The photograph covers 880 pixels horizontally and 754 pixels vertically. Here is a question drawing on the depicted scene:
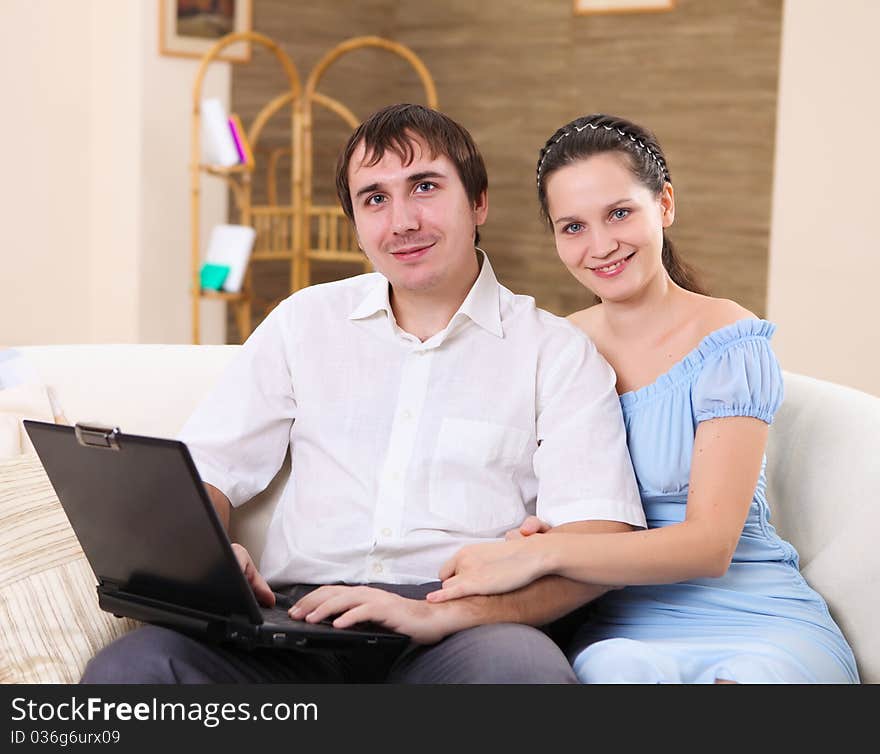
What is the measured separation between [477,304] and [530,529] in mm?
397

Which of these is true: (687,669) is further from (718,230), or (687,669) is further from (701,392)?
(718,230)

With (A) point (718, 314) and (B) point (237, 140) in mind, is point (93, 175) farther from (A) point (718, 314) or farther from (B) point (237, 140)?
(A) point (718, 314)

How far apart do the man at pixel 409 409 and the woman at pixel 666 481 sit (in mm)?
80

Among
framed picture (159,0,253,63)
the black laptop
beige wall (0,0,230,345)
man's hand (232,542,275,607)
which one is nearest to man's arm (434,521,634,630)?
the black laptop

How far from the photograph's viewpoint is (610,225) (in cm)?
184

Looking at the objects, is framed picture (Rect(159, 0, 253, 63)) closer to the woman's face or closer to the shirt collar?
the shirt collar

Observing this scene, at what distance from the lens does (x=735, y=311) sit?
184 cm

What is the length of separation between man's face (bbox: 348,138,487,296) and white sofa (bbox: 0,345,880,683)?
17.4 inches

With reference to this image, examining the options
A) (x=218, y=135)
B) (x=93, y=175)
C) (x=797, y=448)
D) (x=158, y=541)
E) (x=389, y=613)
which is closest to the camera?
(x=158, y=541)

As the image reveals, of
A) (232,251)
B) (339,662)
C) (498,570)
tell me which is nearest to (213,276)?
(232,251)

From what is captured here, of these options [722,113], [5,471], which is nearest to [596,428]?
[5,471]

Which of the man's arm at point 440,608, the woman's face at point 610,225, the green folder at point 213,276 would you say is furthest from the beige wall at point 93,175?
the man's arm at point 440,608

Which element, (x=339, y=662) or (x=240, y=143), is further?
(x=240, y=143)

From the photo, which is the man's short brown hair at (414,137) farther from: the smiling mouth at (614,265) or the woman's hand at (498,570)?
the woman's hand at (498,570)
